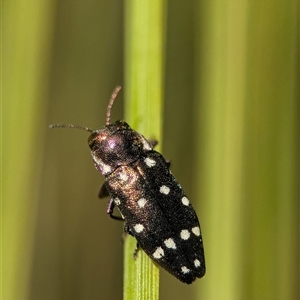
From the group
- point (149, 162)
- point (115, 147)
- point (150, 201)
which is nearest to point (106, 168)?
point (115, 147)

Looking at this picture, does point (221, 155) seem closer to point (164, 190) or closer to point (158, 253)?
point (164, 190)

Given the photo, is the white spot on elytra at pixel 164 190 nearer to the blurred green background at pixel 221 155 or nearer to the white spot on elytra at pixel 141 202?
the white spot on elytra at pixel 141 202

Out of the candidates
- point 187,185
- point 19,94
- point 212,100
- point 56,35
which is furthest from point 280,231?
point 56,35

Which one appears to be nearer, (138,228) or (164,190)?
(138,228)

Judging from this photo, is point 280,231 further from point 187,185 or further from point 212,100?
point 187,185

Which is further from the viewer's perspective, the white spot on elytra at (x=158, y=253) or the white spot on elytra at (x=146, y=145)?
the white spot on elytra at (x=146, y=145)

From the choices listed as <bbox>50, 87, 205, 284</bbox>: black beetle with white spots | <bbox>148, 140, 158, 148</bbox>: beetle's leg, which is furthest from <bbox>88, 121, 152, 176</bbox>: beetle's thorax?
Answer: <bbox>148, 140, 158, 148</bbox>: beetle's leg

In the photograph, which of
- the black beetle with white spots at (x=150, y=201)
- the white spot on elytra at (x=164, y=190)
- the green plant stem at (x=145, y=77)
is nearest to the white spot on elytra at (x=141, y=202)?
the black beetle with white spots at (x=150, y=201)

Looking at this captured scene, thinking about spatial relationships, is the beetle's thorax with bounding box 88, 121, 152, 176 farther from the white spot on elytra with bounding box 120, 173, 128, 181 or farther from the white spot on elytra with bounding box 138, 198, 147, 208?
the white spot on elytra with bounding box 138, 198, 147, 208
